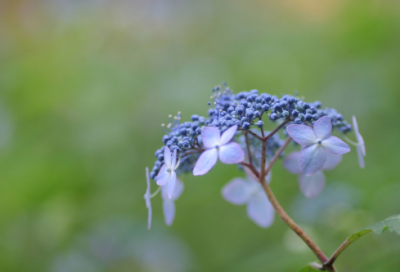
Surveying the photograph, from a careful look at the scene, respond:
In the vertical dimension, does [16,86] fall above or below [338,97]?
above

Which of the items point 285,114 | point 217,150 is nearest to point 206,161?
point 217,150

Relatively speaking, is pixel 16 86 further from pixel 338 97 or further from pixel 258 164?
pixel 338 97

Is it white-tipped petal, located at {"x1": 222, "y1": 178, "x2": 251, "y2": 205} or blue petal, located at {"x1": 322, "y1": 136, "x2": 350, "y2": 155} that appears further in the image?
white-tipped petal, located at {"x1": 222, "y1": 178, "x2": 251, "y2": 205}

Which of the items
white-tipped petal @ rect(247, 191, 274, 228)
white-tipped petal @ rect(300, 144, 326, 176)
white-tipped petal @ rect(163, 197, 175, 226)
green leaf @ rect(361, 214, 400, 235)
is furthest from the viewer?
white-tipped petal @ rect(247, 191, 274, 228)

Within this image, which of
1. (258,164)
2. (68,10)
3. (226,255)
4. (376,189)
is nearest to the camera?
(258,164)

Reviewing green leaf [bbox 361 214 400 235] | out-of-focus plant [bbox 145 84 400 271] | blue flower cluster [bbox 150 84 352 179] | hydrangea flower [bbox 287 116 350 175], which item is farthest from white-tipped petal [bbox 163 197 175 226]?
green leaf [bbox 361 214 400 235]

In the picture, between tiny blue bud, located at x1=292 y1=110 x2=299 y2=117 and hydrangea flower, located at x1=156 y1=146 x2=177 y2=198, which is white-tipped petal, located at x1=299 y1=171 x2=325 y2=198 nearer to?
tiny blue bud, located at x1=292 y1=110 x2=299 y2=117

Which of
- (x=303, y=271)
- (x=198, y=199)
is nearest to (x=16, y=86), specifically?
(x=198, y=199)
